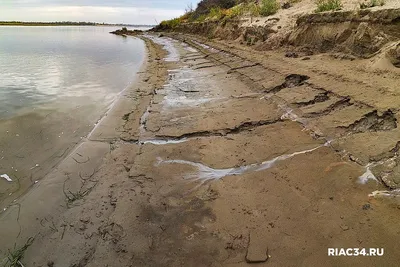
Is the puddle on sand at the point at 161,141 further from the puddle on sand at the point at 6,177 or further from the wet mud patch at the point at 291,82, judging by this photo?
the wet mud patch at the point at 291,82

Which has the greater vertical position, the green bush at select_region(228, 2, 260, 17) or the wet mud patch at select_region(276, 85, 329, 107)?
the green bush at select_region(228, 2, 260, 17)

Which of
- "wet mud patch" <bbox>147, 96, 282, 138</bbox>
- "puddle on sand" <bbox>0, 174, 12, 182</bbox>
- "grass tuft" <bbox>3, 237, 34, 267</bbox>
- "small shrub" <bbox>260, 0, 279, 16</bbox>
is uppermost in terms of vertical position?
"small shrub" <bbox>260, 0, 279, 16</bbox>

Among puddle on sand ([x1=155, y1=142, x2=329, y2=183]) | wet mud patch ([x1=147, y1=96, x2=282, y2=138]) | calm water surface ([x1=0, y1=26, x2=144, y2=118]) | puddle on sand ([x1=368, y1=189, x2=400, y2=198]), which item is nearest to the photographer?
puddle on sand ([x1=368, y1=189, x2=400, y2=198])

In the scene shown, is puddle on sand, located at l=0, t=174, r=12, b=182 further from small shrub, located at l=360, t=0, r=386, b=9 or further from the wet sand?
small shrub, located at l=360, t=0, r=386, b=9

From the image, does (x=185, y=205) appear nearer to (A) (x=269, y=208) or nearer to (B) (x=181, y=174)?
(B) (x=181, y=174)

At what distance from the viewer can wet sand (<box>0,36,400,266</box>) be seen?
8.15 ft

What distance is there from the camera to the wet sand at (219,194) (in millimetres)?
2484

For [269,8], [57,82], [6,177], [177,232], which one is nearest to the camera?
[177,232]

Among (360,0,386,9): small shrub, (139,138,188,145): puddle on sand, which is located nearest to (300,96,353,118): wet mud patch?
(139,138,188,145): puddle on sand

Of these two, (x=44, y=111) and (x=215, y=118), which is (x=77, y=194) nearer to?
(x=215, y=118)

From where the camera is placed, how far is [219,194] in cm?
321

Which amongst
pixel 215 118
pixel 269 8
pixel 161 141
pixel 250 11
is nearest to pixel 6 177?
pixel 161 141

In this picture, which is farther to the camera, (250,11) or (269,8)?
(250,11)

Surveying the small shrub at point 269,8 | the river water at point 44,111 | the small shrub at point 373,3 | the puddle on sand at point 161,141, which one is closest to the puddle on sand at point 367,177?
the puddle on sand at point 161,141
